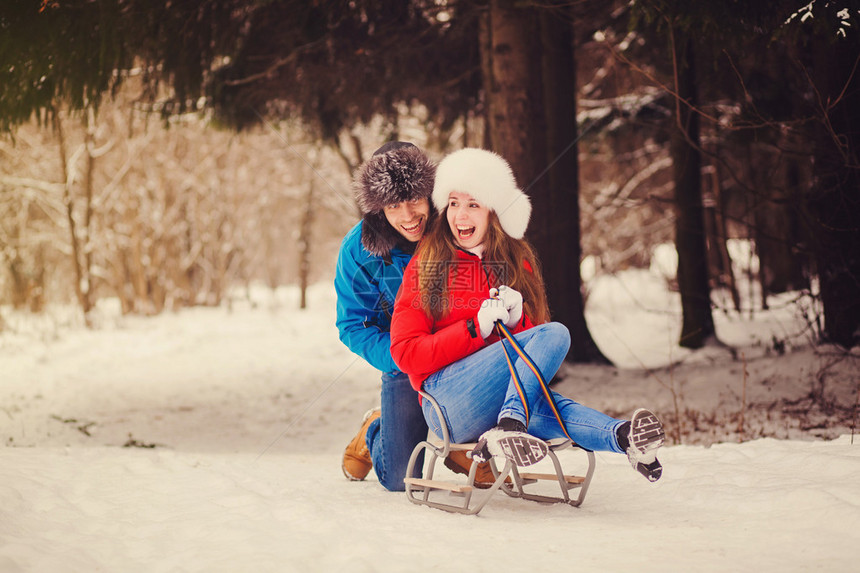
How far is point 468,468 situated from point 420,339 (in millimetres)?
1143

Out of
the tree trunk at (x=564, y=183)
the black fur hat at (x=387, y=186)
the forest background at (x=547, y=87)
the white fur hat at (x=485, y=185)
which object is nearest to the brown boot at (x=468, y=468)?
the black fur hat at (x=387, y=186)

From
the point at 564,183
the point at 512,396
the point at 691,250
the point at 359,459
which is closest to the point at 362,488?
the point at 359,459

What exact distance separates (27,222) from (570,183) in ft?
54.4

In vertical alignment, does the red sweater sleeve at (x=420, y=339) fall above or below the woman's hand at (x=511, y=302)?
below

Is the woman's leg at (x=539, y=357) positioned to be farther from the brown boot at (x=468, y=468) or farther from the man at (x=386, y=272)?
the brown boot at (x=468, y=468)

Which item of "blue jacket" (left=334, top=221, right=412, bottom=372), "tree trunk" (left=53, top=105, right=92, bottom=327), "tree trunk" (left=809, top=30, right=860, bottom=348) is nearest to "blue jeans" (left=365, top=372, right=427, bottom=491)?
"blue jacket" (left=334, top=221, right=412, bottom=372)

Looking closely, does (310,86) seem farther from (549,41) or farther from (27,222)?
(27,222)

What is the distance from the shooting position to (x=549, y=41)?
8.09 m

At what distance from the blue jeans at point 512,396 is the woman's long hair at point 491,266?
0.31 metres

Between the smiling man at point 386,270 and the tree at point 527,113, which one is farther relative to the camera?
the tree at point 527,113

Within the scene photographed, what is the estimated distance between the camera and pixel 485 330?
9.99 ft

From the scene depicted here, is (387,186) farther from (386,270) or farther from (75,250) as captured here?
(75,250)

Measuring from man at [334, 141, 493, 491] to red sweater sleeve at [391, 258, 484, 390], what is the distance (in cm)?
48

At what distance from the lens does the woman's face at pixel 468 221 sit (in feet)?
10.8
